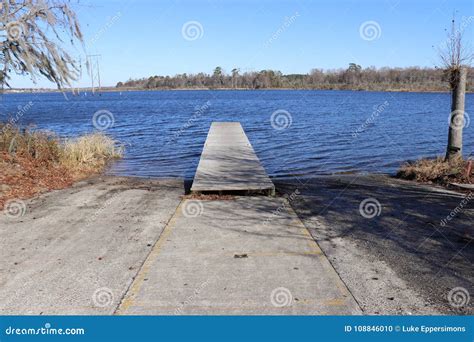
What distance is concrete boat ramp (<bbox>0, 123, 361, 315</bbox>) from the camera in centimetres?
498

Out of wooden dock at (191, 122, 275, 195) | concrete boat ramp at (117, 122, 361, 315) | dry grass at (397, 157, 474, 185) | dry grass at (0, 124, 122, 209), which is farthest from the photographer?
dry grass at (397, 157, 474, 185)

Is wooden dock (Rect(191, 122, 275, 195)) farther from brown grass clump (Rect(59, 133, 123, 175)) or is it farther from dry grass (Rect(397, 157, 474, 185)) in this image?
dry grass (Rect(397, 157, 474, 185))

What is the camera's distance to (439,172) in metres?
12.1

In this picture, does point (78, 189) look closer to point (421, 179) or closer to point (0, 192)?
point (0, 192)

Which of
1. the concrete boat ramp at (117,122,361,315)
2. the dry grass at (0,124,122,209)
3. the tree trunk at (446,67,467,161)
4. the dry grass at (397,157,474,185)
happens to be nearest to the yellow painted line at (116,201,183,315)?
the concrete boat ramp at (117,122,361,315)

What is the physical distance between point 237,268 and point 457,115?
33.8 ft

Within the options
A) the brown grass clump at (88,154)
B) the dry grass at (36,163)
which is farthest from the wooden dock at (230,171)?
the brown grass clump at (88,154)

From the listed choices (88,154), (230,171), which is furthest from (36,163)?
(230,171)

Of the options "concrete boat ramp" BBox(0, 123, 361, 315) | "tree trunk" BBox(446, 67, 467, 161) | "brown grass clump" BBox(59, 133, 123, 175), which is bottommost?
"brown grass clump" BBox(59, 133, 123, 175)

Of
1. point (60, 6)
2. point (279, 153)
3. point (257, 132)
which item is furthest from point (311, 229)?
point (257, 132)

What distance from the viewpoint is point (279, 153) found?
71.6ft

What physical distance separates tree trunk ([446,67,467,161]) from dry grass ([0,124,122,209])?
11495 millimetres
